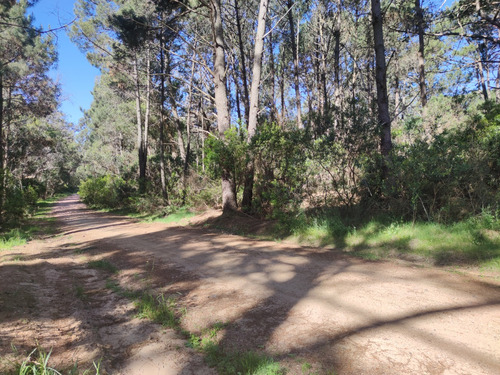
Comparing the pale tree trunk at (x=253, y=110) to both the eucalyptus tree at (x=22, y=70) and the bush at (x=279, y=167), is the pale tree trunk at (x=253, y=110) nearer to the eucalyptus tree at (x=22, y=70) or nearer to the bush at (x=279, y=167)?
the bush at (x=279, y=167)

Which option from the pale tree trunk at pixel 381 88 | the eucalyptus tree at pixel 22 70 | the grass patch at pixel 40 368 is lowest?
the grass patch at pixel 40 368

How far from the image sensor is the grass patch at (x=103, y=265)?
20.0 feet

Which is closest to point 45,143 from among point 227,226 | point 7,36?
point 7,36

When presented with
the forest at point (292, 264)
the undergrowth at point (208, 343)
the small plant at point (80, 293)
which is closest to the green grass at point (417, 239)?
the forest at point (292, 264)

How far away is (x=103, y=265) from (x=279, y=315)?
4.70 metres

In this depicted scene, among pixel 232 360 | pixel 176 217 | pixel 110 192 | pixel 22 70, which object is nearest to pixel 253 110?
pixel 176 217

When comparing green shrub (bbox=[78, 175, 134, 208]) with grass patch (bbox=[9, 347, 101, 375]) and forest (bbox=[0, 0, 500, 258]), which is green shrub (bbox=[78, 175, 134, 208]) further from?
grass patch (bbox=[9, 347, 101, 375])

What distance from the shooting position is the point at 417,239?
5746 millimetres

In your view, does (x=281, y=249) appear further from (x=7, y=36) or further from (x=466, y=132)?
(x=7, y=36)

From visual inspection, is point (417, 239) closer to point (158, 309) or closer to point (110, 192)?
point (158, 309)

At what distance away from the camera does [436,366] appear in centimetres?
231

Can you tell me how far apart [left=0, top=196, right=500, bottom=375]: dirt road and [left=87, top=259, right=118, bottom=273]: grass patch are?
17 cm

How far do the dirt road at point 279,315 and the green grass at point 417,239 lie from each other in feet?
2.15

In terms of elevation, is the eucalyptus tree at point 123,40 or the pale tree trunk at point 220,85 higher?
the eucalyptus tree at point 123,40
